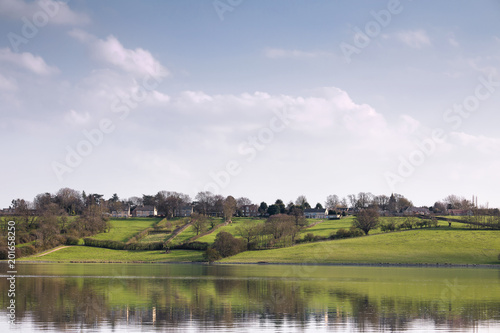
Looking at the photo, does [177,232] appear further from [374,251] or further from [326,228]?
[374,251]

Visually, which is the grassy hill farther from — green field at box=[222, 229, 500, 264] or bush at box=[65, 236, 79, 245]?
bush at box=[65, 236, 79, 245]

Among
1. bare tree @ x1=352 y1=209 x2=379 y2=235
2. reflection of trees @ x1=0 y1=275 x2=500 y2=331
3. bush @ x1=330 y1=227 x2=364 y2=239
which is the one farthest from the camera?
bare tree @ x1=352 y1=209 x2=379 y2=235

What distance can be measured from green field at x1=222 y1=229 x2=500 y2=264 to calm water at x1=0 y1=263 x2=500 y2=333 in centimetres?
4405

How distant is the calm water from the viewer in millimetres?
32625

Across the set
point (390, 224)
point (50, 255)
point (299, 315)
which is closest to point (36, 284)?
point (299, 315)

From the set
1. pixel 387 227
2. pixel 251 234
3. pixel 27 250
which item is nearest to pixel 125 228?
pixel 27 250

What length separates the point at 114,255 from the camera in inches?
4850

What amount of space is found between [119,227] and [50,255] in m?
41.9

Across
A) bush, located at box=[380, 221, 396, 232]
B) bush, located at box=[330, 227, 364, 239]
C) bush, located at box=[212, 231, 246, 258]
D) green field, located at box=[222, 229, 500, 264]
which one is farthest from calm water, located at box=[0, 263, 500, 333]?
bush, located at box=[380, 221, 396, 232]

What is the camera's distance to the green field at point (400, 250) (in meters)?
A: 105

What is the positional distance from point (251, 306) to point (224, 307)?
2308mm

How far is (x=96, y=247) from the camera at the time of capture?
134 m

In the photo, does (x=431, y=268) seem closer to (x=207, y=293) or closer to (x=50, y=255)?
(x=207, y=293)

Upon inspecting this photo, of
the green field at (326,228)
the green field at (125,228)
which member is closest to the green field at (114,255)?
the green field at (125,228)
